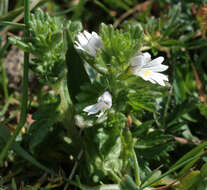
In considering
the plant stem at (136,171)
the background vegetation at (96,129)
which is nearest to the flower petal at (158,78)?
the background vegetation at (96,129)

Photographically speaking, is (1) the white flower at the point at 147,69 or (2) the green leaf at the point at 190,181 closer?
(1) the white flower at the point at 147,69

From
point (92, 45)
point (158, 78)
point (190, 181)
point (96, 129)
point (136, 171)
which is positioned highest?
point (92, 45)

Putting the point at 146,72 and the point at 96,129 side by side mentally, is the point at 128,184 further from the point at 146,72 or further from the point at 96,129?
the point at 146,72

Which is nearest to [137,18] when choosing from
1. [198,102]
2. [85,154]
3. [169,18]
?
[169,18]

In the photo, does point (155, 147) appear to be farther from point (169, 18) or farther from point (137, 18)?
point (137, 18)

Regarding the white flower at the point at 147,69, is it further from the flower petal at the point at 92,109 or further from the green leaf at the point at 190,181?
the green leaf at the point at 190,181

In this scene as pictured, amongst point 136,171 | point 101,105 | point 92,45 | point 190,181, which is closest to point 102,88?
point 101,105
